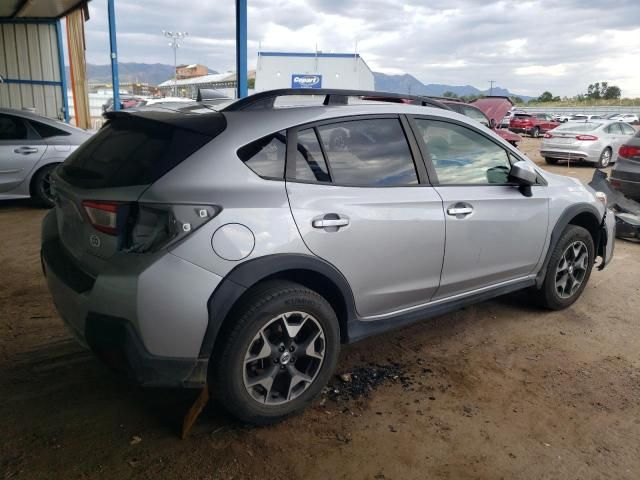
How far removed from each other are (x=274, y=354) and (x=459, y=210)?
4.79 feet

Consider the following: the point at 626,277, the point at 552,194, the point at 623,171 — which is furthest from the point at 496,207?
the point at 623,171

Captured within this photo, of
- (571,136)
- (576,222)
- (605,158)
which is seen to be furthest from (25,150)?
(605,158)

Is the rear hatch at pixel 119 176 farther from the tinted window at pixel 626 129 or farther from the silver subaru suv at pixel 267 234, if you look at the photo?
the tinted window at pixel 626 129

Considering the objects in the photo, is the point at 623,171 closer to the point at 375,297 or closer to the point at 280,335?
the point at 375,297

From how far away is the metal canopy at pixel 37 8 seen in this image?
1356 cm

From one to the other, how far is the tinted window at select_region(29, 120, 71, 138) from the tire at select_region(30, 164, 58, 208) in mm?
452

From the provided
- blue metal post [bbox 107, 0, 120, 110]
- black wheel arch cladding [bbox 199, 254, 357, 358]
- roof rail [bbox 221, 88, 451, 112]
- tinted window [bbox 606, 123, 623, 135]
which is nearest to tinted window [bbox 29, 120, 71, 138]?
roof rail [bbox 221, 88, 451, 112]

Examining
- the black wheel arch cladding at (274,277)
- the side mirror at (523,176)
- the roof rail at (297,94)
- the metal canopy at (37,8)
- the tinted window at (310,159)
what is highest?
the metal canopy at (37,8)

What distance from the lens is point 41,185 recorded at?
7.59m

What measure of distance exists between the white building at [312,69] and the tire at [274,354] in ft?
74.8

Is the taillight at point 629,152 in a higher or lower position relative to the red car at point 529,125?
higher

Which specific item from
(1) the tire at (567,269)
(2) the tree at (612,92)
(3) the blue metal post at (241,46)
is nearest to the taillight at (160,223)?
(1) the tire at (567,269)

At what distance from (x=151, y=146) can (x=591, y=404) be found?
9.07ft

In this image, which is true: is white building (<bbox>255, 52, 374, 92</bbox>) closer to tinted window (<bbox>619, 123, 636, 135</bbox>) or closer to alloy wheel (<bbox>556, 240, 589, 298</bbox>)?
tinted window (<bbox>619, 123, 636, 135</bbox>)
